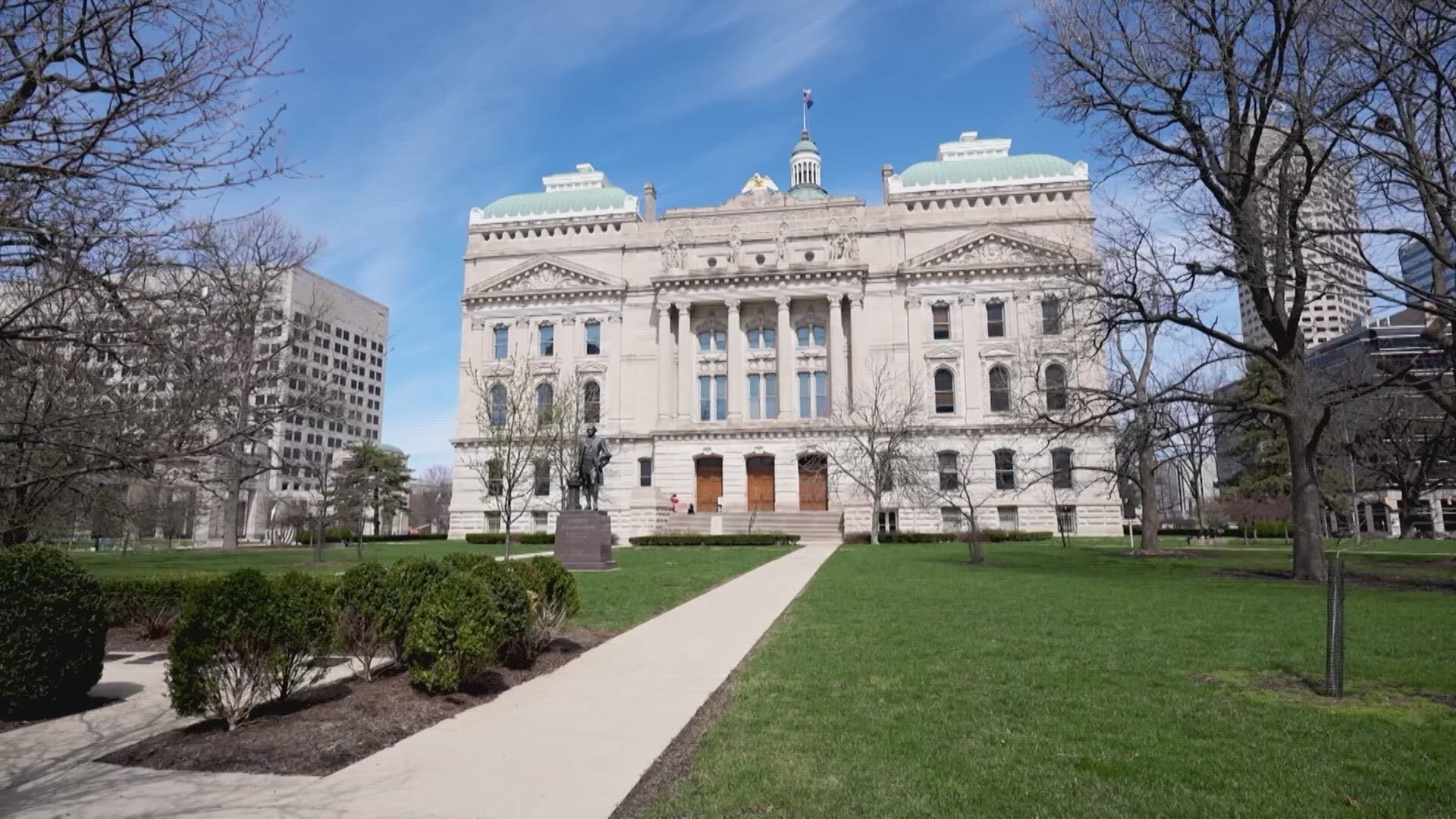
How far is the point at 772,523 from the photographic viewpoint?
46.7 m

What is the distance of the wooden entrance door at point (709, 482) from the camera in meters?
50.9

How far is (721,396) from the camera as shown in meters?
53.3

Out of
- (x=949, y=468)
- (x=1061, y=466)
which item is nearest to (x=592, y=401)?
(x=949, y=468)

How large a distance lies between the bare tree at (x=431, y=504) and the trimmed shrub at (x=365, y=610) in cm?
10645

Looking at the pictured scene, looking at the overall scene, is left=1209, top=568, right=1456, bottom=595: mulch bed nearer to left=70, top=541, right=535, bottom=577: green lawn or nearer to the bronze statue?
the bronze statue

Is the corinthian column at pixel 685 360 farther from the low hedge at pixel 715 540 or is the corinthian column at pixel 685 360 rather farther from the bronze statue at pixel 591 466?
the bronze statue at pixel 591 466

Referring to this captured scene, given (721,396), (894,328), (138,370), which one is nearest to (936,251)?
(894,328)

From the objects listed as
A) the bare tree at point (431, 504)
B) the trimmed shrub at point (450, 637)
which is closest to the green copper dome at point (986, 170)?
the trimmed shrub at point (450, 637)

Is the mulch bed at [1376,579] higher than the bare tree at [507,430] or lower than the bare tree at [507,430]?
lower

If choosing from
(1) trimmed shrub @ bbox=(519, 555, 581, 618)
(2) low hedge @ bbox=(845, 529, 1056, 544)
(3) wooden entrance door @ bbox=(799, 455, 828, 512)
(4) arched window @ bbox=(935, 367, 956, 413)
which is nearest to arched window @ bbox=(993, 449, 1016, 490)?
(4) arched window @ bbox=(935, 367, 956, 413)

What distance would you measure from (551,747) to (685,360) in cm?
4723

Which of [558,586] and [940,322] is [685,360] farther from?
[558,586]

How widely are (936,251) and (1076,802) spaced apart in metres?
49.5

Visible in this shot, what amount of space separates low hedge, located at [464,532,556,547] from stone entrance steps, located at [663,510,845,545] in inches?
273
